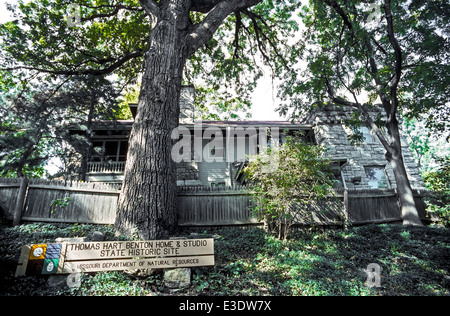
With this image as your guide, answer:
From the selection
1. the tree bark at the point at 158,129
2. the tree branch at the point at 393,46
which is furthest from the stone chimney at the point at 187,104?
the tree branch at the point at 393,46

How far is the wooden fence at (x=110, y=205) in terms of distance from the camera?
677 cm

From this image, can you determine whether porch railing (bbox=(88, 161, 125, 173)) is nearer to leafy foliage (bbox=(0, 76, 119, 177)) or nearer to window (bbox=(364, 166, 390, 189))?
leafy foliage (bbox=(0, 76, 119, 177))

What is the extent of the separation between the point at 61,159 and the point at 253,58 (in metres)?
13.0

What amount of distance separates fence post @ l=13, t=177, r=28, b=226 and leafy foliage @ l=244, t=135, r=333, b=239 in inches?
277

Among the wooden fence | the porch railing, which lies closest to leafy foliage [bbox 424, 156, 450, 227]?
the wooden fence

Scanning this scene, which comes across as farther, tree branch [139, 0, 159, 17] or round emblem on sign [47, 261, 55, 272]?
tree branch [139, 0, 159, 17]

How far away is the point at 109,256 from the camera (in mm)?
3164

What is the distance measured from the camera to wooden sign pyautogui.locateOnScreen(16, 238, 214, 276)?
3066mm

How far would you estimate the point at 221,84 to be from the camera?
12781 millimetres

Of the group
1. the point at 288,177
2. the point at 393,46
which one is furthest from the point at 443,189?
the point at 288,177

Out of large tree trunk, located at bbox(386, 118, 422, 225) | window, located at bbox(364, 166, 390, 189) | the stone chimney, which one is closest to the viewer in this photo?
large tree trunk, located at bbox(386, 118, 422, 225)

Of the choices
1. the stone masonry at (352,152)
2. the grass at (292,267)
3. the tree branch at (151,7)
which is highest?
the tree branch at (151,7)

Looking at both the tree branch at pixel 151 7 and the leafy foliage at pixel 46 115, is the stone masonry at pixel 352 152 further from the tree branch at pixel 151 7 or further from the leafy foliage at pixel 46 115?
the leafy foliage at pixel 46 115
